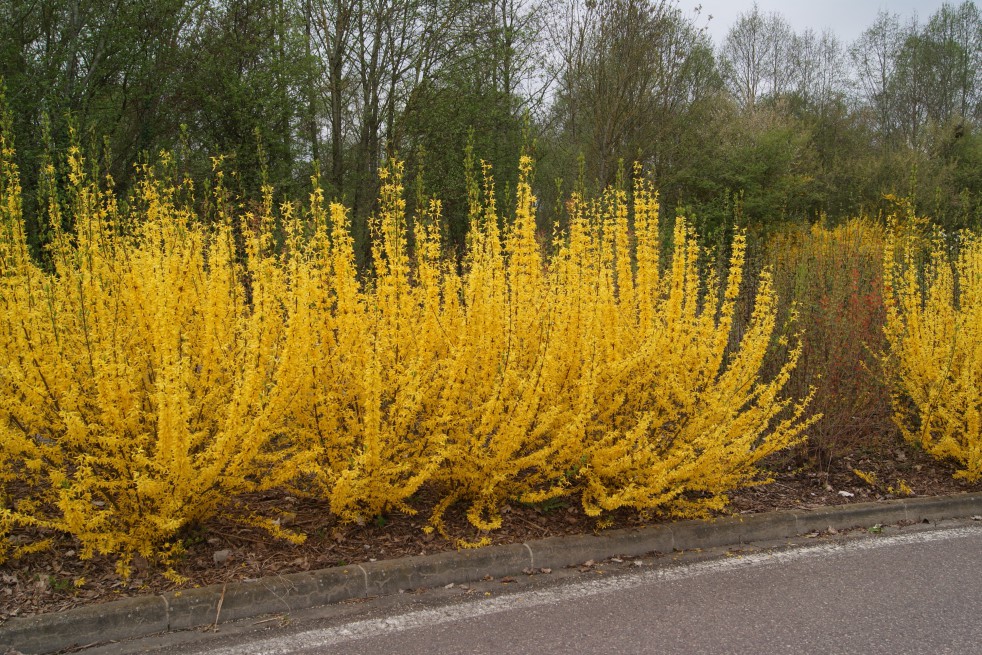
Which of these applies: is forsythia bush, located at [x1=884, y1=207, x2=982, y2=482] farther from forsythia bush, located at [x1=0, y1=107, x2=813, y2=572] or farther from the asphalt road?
forsythia bush, located at [x1=0, y1=107, x2=813, y2=572]

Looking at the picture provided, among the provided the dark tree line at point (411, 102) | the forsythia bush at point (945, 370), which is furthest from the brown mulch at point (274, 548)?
the dark tree line at point (411, 102)

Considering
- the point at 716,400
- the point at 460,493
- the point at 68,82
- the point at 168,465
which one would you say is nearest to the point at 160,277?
the point at 168,465

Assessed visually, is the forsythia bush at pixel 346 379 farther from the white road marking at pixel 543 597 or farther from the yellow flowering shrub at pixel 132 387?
the white road marking at pixel 543 597

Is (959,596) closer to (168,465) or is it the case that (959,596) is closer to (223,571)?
(223,571)

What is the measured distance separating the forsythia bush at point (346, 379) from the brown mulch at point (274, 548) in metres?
0.13

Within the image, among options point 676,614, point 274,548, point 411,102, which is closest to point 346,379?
point 274,548

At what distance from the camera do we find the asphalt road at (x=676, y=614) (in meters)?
3.04

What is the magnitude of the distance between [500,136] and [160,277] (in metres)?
14.2

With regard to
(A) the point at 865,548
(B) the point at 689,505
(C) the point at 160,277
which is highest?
(C) the point at 160,277

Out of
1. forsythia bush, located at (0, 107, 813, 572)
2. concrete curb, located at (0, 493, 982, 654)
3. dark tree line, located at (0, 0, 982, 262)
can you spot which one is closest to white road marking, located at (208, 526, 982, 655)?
concrete curb, located at (0, 493, 982, 654)

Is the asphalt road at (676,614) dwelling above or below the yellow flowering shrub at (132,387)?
below

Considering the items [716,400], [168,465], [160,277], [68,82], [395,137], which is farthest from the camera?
[395,137]

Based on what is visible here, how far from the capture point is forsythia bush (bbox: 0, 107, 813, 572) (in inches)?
137

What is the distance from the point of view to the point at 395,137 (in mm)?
14812
